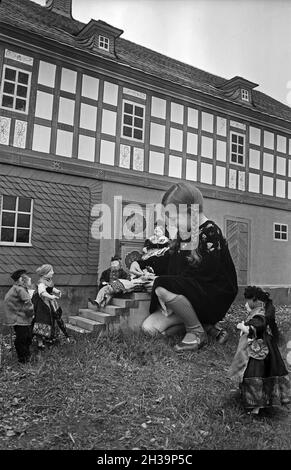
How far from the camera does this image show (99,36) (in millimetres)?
2449

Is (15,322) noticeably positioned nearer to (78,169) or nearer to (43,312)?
(43,312)

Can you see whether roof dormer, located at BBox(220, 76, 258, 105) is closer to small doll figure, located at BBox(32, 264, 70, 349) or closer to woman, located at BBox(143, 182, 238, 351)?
woman, located at BBox(143, 182, 238, 351)

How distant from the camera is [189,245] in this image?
2.52m

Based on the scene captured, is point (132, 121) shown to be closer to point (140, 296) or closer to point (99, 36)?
point (99, 36)

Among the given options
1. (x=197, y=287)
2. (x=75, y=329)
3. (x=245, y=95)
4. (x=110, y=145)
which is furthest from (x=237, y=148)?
(x=75, y=329)

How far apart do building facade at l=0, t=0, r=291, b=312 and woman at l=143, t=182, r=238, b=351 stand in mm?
180

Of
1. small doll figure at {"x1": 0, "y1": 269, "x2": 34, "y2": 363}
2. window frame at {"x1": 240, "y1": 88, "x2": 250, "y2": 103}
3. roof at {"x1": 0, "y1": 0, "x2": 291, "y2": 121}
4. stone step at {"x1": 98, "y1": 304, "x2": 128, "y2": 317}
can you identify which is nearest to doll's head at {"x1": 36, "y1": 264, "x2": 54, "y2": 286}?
small doll figure at {"x1": 0, "y1": 269, "x2": 34, "y2": 363}

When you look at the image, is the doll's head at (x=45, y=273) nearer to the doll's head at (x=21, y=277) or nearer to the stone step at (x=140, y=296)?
the doll's head at (x=21, y=277)

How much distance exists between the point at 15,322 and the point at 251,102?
2059 mm

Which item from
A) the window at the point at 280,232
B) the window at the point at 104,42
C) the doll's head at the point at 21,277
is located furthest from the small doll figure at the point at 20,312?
the window at the point at 280,232

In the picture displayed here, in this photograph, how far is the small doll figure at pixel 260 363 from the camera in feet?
5.50

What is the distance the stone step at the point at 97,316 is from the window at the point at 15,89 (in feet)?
4.46

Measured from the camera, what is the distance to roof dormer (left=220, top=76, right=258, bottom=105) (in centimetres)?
247
